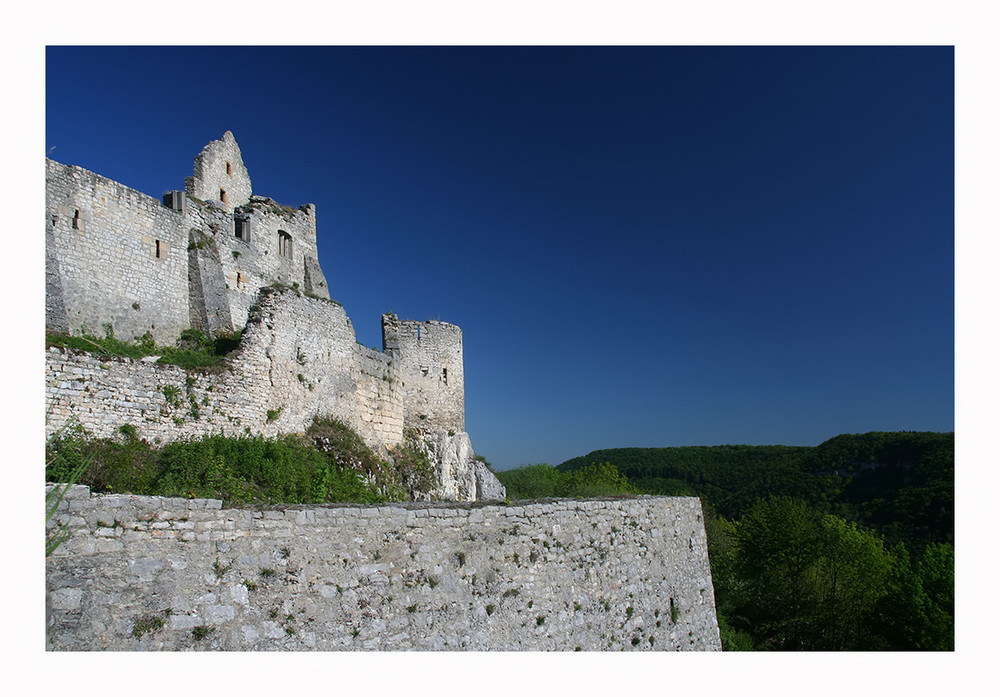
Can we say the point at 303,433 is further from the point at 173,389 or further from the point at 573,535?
the point at 573,535

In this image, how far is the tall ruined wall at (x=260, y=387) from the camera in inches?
340

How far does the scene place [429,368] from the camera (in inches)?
732

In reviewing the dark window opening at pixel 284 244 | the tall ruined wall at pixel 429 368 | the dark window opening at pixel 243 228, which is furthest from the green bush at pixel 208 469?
the dark window opening at pixel 284 244

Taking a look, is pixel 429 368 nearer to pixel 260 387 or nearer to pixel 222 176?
pixel 260 387

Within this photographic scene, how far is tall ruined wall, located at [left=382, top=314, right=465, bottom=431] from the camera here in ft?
59.4

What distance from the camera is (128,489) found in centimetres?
780

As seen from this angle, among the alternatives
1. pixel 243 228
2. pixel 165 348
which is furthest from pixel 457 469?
pixel 243 228

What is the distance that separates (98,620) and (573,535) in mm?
5787

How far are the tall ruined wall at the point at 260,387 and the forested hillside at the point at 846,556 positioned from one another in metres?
12.6

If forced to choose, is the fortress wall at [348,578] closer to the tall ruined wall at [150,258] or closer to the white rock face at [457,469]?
the tall ruined wall at [150,258]

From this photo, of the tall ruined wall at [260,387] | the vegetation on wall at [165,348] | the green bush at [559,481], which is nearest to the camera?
the tall ruined wall at [260,387]

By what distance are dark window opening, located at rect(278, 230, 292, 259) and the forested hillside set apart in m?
19.3

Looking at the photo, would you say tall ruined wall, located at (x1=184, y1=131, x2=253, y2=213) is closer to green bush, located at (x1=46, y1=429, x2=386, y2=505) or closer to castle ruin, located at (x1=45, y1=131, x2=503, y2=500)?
castle ruin, located at (x1=45, y1=131, x2=503, y2=500)

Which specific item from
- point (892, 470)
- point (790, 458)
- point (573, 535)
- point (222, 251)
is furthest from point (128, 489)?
point (790, 458)
